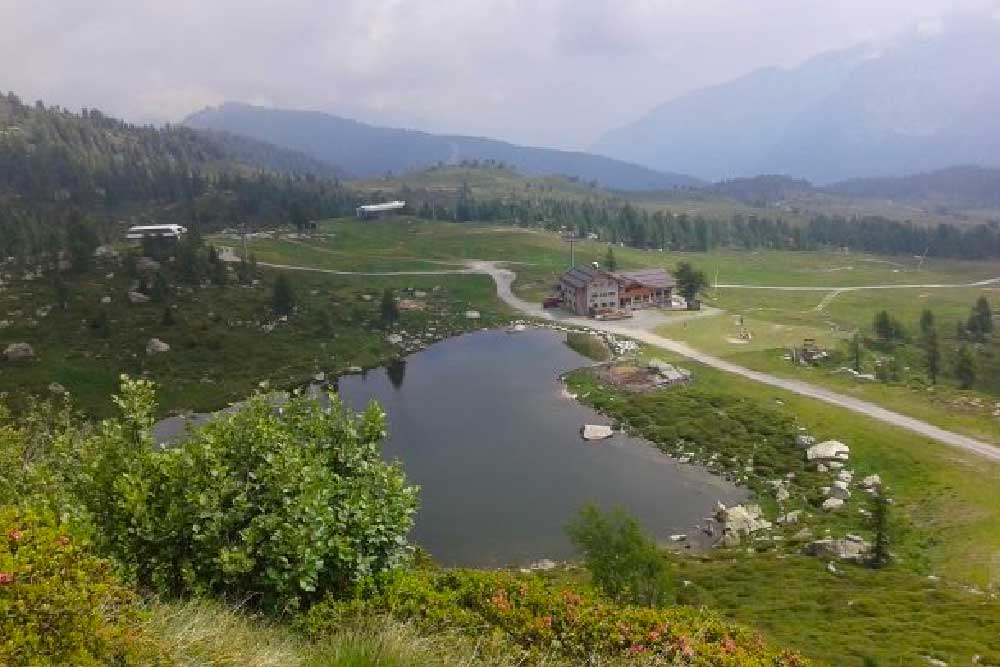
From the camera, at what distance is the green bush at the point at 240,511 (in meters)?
13.9

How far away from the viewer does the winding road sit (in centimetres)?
6022

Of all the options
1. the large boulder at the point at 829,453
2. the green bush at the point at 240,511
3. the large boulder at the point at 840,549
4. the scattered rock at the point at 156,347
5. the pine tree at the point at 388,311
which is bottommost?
the large boulder at the point at 840,549

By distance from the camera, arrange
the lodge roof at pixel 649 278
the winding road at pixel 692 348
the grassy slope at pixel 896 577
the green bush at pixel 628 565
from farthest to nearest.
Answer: the lodge roof at pixel 649 278
the winding road at pixel 692 348
the grassy slope at pixel 896 577
the green bush at pixel 628 565

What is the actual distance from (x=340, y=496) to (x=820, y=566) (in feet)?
121

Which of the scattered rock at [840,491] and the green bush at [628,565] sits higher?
the green bush at [628,565]

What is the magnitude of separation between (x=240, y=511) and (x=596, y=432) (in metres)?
55.8

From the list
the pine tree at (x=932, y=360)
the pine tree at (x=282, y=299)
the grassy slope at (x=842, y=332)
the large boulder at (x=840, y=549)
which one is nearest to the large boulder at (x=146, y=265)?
the pine tree at (x=282, y=299)

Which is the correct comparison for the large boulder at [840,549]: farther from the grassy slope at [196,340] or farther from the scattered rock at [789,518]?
the grassy slope at [196,340]

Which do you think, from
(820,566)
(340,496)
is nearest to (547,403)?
(820,566)

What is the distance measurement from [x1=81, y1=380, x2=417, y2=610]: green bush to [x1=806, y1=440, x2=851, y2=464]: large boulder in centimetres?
5207

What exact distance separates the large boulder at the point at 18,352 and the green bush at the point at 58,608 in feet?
288

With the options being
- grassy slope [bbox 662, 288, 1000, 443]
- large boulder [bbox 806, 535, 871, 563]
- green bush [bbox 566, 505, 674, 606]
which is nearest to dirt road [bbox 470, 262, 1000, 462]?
grassy slope [bbox 662, 288, 1000, 443]

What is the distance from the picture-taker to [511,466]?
60.8 meters

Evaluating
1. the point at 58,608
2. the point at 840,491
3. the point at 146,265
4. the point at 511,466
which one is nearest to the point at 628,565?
the point at 58,608
